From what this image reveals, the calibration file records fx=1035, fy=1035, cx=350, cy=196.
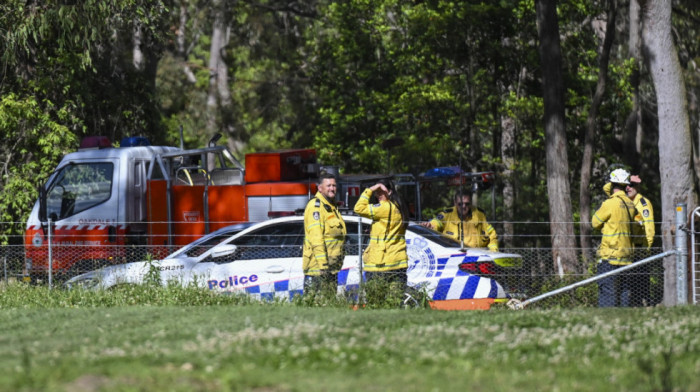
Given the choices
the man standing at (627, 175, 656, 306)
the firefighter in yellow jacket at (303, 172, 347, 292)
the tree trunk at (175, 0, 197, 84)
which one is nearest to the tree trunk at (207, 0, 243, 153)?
the tree trunk at (175, 0, 197, 84)

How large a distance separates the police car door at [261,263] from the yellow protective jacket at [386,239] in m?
0.99

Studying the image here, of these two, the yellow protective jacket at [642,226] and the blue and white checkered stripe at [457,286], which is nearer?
the blue and white checkered stripe at [457,286]

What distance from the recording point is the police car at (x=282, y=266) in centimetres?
1202

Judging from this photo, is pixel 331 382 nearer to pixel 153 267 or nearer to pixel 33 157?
pixel 153 267

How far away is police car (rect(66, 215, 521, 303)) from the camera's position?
39.4 ft

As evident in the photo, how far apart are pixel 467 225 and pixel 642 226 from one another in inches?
105

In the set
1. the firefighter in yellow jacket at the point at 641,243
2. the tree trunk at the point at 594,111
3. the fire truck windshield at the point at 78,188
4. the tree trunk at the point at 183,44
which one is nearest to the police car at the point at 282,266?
the firefighter in yellow jacket at the point at 641,243

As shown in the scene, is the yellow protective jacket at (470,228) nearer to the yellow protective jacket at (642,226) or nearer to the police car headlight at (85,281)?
the yellow protective jacket at (642,226)

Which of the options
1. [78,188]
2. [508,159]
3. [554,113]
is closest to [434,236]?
[78,188]

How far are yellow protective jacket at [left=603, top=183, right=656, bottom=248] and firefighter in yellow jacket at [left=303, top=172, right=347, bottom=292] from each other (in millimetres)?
3610

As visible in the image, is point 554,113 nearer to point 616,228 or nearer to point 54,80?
point 616,228

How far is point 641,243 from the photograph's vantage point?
517 inches

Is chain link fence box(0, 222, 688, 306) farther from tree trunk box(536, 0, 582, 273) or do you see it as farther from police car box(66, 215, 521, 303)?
tree trunk box(536, 0, 582, 273)

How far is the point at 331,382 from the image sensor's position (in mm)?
6547
